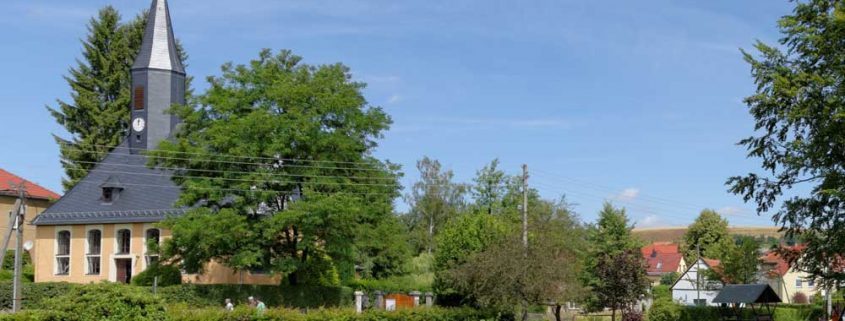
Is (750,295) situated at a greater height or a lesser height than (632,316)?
greater

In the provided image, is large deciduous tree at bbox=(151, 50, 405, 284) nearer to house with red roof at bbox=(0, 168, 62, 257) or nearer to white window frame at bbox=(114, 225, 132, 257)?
white window frame at bbox=(114, 225, 132, 257)

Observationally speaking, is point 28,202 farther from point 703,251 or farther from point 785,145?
point 703,251

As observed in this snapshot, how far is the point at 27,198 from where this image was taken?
60.7 meters

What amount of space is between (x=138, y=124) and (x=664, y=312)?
112ft

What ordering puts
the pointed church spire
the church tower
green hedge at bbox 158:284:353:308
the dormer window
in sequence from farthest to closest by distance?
the pointed church spire
the church tower
the dormer window
green hedge at bbox 158:284:353:308

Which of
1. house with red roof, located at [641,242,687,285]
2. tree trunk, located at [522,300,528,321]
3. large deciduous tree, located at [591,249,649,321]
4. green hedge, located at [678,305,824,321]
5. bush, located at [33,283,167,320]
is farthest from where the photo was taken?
house with red roof, located at [641,242,687,285]

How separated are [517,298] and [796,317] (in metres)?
14.3

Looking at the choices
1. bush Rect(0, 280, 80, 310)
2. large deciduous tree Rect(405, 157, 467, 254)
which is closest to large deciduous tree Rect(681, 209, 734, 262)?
large deciduous tree Rect(405, 157, 467, 254)

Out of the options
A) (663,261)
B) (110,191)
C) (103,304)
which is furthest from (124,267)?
(663,261)

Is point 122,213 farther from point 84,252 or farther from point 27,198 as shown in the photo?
point 27,198

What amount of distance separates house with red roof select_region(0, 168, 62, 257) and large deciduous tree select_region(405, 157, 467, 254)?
24756mm

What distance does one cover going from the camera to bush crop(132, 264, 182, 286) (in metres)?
44.9

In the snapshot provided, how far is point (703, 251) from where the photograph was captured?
90.6 metres

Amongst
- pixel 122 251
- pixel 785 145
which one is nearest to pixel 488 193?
pixel 122 251
